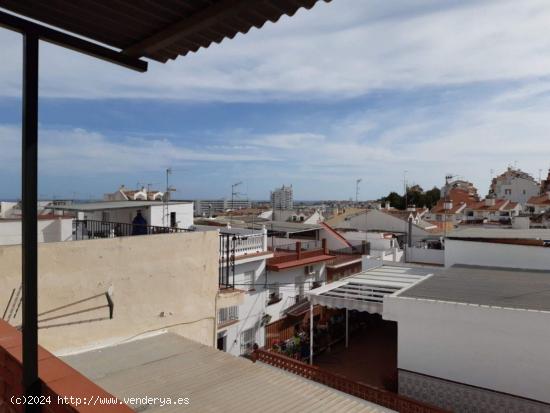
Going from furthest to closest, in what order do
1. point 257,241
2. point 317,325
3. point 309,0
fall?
point 257,241
point 317,325
point 309,0

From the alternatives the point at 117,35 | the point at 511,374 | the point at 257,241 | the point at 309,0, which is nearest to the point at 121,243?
the point at 117,35

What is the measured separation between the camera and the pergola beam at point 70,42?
6.63ft

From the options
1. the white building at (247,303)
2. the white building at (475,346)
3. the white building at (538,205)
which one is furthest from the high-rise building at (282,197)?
the white building at (475,346)

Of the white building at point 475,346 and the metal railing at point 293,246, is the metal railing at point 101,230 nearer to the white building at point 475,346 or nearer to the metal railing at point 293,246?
the white building at point 475,346

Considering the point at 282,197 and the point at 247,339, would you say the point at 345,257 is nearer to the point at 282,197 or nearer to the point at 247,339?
the point at 247,339

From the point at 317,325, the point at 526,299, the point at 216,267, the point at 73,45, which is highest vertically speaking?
the point at 73,45

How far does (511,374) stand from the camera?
7887 mm

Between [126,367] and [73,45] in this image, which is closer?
[73,45]

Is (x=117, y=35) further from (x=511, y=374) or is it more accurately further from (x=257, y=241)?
(x=257, y=241)

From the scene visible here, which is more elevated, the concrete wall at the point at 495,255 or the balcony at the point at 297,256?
the concrete wall at the point at 495,255

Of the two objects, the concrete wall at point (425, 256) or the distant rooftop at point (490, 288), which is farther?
the concrete wall at point (425, 256)

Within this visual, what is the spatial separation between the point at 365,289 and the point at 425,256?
341 inches

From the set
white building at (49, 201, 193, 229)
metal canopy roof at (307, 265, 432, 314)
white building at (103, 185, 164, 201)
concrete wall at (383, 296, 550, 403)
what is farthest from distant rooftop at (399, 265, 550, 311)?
white building at (103, 185, 164, 201)

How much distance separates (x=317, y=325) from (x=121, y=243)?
10.4 metres
